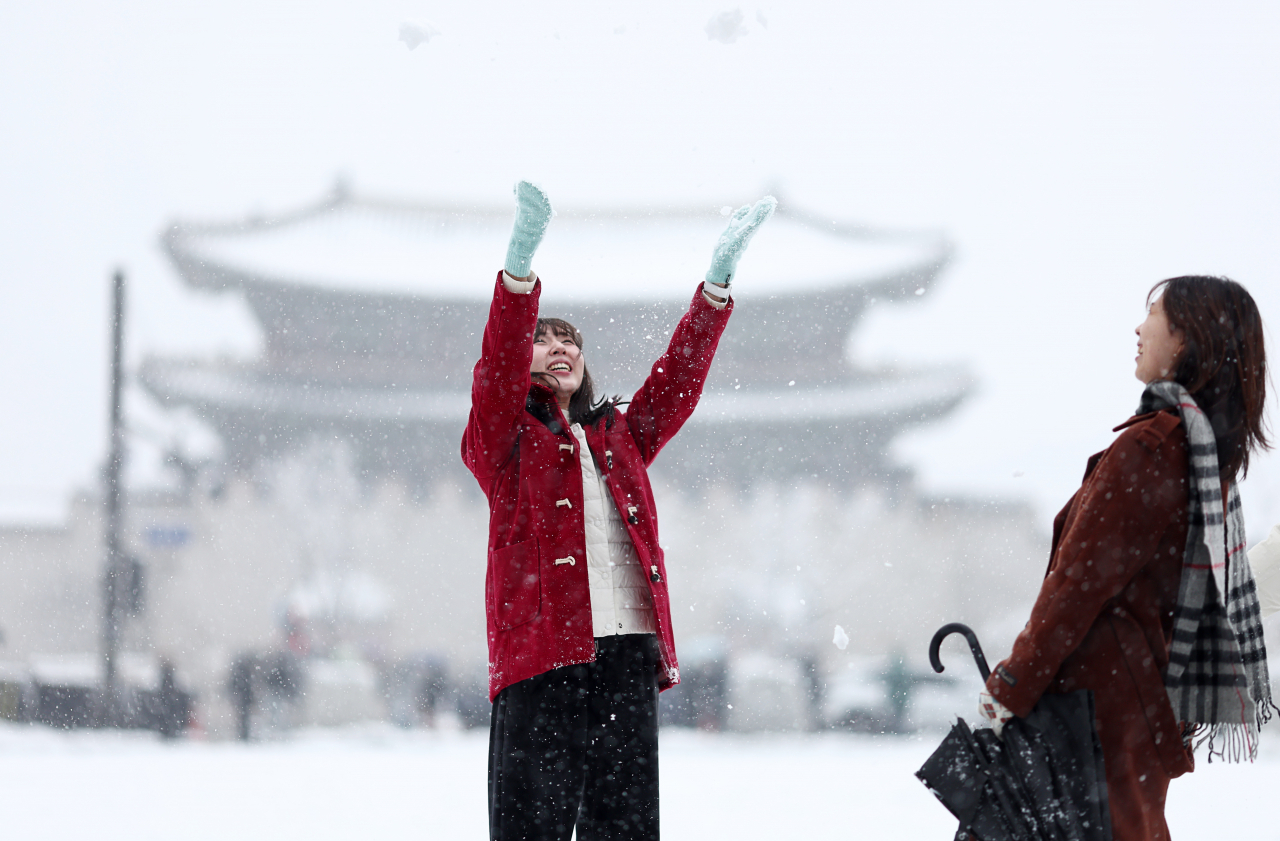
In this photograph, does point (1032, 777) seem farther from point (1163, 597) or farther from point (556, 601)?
point (556, 601)

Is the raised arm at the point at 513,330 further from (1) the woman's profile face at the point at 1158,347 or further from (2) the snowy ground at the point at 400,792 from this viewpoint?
(2) the snowy ground at the point at 400,792

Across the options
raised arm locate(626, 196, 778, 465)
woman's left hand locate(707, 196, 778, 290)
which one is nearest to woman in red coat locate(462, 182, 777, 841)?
raised arm locate(626, 196, 778, 465)

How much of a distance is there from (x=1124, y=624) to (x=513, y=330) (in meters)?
0.79

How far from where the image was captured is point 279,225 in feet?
35.6

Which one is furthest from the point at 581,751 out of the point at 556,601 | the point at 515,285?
the point at 515,285

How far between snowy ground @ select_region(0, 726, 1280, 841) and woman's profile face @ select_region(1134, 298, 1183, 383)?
1.77 meters

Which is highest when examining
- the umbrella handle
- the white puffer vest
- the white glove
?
the white puffer vest

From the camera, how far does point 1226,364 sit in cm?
107

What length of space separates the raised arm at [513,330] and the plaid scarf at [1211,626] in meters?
0.78

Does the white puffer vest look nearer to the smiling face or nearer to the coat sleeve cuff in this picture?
the smiling face

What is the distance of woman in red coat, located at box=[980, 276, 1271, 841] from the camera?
1.01 meters

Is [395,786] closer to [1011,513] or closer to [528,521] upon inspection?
[528,521]

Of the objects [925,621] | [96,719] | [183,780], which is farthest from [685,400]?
[925,621]

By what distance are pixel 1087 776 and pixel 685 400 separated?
73 centimetres
